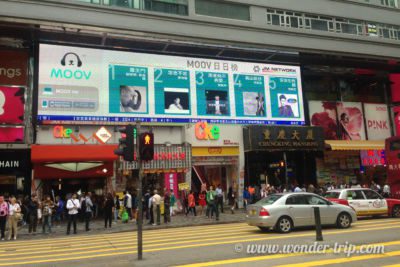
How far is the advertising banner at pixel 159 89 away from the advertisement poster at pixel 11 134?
1553 millimetres

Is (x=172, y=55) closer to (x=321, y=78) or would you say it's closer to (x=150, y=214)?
(x=150, y=214)

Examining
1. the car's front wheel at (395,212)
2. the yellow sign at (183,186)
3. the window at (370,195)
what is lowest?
the car's front wheel at (395,212)

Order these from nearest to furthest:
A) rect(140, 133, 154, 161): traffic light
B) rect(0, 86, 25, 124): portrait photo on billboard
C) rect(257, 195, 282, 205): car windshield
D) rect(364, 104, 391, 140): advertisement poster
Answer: rect(140, 133, 154, 161): traffic light, rect(257, 195, 282, 205): car windshield, rect(0, 86, 25, 124): portrait photo on billboard, rect(364, 104, 391, 140): advertisement poster

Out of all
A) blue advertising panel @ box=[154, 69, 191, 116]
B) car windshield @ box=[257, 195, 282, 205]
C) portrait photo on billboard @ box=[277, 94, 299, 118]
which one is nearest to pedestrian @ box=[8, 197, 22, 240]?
car windshield @ box=[257, 195, 282, 205]

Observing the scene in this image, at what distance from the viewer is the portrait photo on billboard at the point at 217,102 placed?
27.0m

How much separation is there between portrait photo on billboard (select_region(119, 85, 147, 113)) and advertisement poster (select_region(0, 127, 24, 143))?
239 inches

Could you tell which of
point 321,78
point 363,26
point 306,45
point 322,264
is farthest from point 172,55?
point 322,264

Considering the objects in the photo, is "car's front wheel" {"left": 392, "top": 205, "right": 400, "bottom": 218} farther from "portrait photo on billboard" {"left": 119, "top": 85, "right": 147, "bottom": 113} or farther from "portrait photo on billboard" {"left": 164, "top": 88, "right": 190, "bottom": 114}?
"portrait photo on billboard" {"left": 119, "top": 85, "right": 147, "bottom": 113}

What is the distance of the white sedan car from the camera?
13406 millimetres

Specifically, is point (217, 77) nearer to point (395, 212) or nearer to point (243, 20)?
point (243, 20)

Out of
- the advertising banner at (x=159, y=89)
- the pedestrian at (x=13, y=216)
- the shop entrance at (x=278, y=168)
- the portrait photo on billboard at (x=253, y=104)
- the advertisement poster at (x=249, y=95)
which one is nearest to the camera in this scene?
the pedestrian at (x=13, y=216)

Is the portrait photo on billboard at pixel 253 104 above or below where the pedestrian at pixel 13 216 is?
above

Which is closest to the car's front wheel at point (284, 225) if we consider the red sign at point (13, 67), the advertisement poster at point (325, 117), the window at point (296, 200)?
the window at point (296, 200)

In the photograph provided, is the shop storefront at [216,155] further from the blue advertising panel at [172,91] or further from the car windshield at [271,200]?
the car windshield at [271,200]
